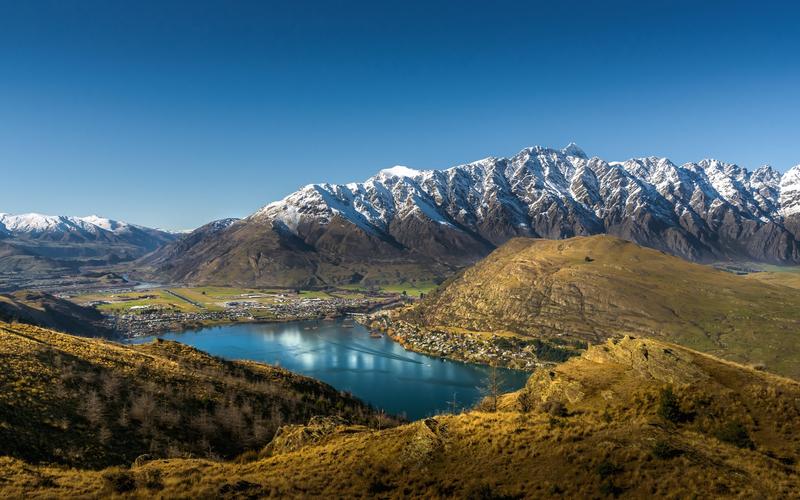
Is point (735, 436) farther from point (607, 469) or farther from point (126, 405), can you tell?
point (126, 405)

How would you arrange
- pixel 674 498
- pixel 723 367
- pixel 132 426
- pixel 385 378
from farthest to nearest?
pixel 385 378 → pixel 723 367 → pixel 132 426 → pixel 674 498

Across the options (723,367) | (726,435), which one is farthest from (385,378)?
(726,435)

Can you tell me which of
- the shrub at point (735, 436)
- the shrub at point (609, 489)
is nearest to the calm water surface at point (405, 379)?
the shrub at point (735, 436)

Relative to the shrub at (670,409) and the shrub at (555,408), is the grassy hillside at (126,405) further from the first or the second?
the shrub at (670,409)

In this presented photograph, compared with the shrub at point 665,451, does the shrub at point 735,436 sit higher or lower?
lower

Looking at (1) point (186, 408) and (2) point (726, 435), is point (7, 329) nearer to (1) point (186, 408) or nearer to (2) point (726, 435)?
(1) point (186, 408)

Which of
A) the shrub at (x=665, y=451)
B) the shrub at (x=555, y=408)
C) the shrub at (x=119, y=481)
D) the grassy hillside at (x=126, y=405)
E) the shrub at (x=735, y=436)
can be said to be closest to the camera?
the shrub at (x=119, y=481)
